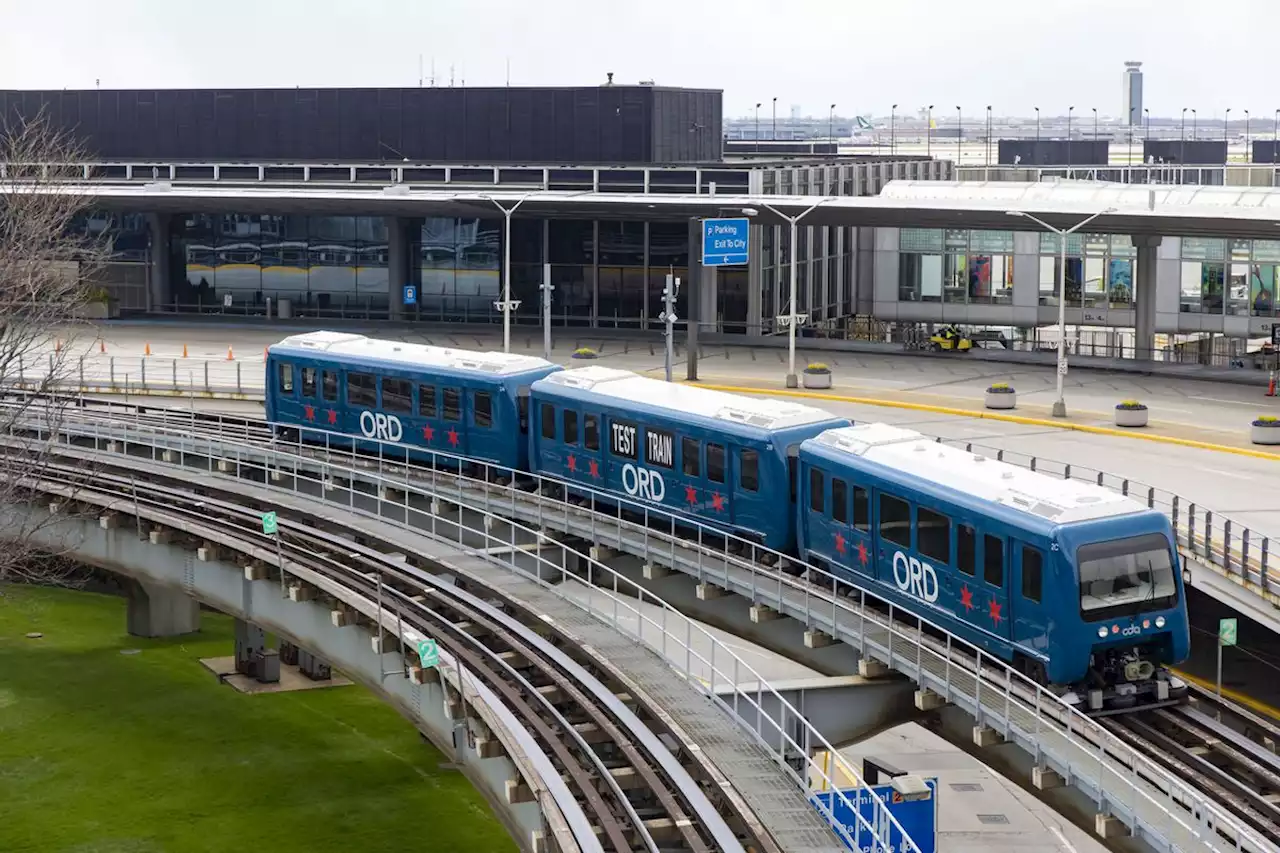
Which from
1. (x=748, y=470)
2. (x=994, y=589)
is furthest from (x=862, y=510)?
(x=748, y=470)

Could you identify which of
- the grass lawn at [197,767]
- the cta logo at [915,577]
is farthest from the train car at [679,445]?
the grass lawn at [197,767]

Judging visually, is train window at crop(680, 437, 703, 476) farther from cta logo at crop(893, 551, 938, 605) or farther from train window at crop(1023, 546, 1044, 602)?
train window at crop(1023, 546, 1044, 602)

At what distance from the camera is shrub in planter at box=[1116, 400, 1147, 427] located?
53094 mm

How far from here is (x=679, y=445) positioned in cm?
3819

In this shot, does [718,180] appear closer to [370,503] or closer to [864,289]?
[864,289]

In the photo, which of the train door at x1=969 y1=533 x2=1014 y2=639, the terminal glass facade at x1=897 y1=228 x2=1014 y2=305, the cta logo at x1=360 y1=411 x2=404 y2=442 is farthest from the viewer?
the terminal glass facade at x1=897 y1=228 x2=1014 y2=305

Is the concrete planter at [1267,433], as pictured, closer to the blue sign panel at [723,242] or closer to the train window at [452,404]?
the blue sign panel at [723,242]

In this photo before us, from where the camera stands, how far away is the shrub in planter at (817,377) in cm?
6266

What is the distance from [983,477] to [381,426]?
23105 millimetres

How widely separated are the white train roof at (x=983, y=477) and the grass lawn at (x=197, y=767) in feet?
48.6

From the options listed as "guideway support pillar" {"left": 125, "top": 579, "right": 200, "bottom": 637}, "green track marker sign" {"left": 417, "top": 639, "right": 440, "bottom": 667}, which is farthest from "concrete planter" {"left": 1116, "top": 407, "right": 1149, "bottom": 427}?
"green track marker sign" {"left": 417, "top": 639, "right": 440, "bottom": 667}

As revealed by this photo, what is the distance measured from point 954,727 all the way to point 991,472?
4.31 m

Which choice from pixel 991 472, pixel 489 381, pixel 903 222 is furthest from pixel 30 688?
pixel 903 222

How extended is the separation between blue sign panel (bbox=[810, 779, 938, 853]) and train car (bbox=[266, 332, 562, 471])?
2211cm
